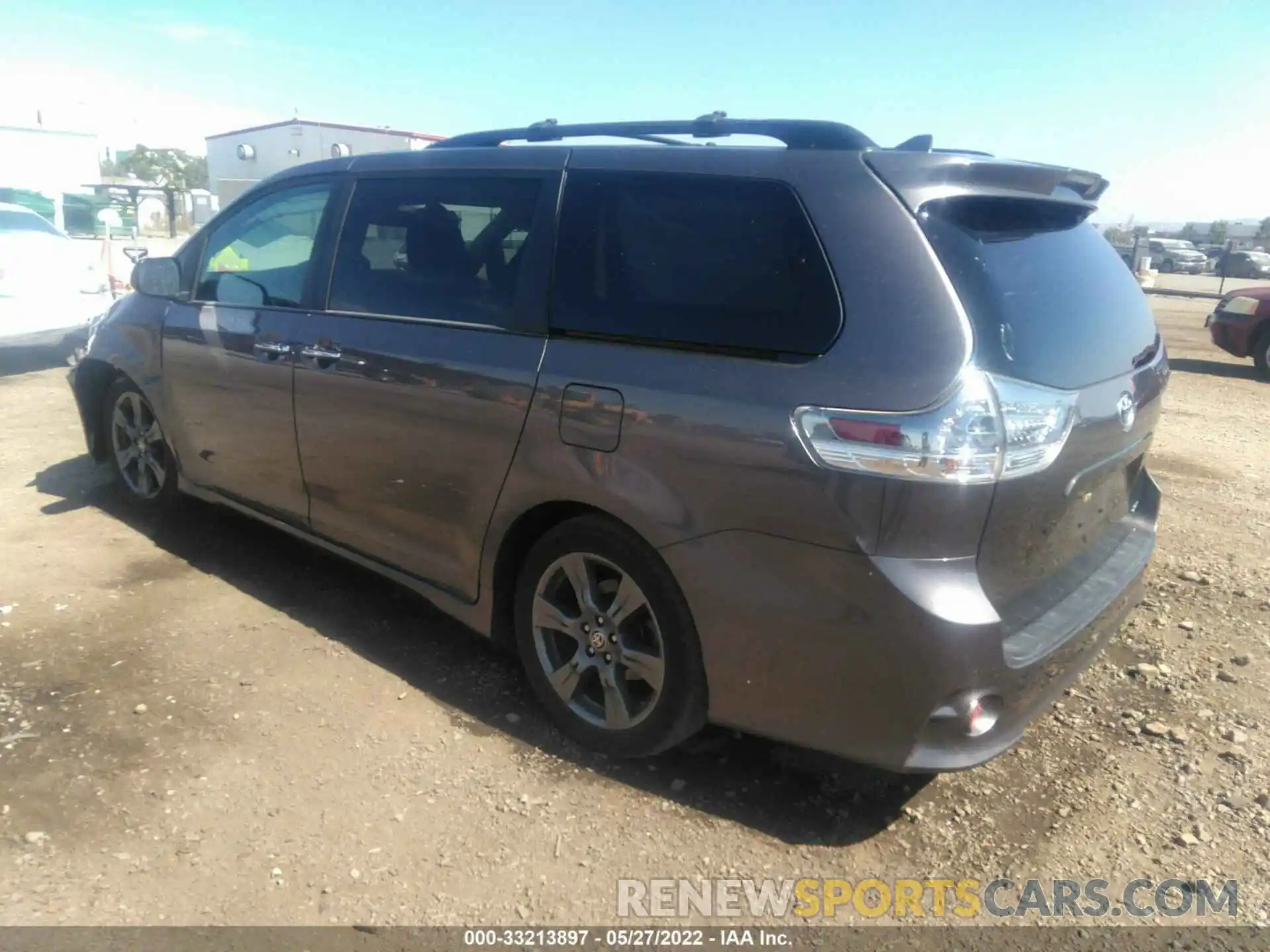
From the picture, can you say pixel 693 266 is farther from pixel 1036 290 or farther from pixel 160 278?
pixel 160 278

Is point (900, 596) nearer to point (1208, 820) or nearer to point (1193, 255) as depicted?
point (1208, 820)

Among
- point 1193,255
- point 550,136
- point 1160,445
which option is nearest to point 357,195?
point 550,136

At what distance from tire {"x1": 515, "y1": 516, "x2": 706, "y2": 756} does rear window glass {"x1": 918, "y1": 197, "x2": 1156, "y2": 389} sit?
112cm

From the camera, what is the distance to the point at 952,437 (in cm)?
229

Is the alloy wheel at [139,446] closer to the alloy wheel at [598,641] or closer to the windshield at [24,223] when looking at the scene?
the alloy wheel at [598,641]

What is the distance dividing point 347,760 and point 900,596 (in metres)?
1.85

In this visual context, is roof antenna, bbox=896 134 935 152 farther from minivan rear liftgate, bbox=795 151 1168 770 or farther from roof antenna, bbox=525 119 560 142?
roof antenna, bbox=525 119 560 142

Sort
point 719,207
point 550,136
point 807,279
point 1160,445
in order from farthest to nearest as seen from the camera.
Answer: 1. point 1160,445
2. point 550,136
3. point 719,207
4. point 807,279

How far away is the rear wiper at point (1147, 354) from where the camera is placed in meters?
2.98

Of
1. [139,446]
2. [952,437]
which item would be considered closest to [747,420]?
[952,437]

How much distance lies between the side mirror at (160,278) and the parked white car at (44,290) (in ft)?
17.7

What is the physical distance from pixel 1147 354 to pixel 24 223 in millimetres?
11409

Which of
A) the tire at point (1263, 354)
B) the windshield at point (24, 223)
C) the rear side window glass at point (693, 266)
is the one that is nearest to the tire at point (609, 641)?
the rear side window glass at point (693, 266)

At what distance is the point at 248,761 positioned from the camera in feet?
9.94
